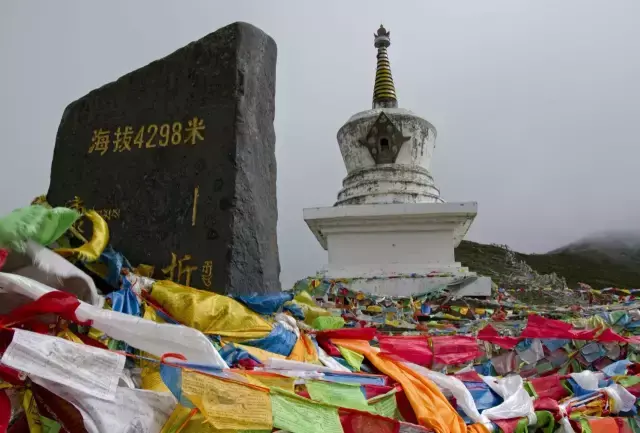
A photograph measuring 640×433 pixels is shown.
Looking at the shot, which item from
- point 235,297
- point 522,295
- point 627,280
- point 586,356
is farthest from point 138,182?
point 627,280

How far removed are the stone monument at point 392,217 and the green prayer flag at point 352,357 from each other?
19.5 ft

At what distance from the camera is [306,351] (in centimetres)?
274

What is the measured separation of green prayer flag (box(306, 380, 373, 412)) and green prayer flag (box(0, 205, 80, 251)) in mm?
1257

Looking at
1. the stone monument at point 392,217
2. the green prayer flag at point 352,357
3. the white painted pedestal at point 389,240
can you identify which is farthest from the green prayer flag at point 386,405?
the white painted pedestal at point 389,240

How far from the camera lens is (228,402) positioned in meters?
1.63

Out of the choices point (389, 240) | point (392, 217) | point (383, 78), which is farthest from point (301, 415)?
point (383, 78)

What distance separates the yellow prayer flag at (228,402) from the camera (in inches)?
61.9

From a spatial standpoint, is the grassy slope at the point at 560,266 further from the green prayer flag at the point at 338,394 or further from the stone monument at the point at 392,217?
the green prayer flag at the point at 338,394

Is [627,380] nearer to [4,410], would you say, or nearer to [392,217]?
[4,410]

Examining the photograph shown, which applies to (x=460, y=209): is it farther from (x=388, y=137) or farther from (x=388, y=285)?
(x=388, y=137)

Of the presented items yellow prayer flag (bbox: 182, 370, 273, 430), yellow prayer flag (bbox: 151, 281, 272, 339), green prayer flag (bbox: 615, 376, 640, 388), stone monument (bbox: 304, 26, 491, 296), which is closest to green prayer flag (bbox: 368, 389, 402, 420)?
yellow prayer flag (bbox: 182, 370, 273, 430)

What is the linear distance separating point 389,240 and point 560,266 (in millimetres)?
13377

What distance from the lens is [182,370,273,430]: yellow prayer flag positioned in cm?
157

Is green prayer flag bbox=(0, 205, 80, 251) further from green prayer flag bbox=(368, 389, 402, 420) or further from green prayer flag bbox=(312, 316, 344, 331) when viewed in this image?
green prayer flag bbox=(312, 316, 344, 331)
